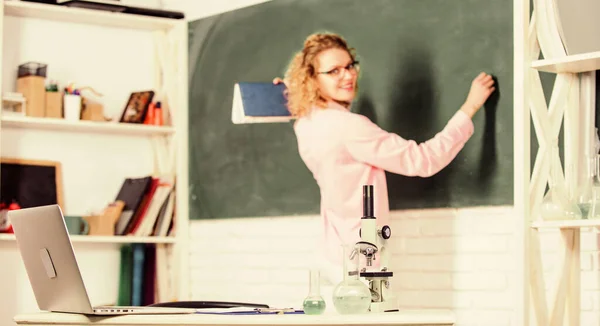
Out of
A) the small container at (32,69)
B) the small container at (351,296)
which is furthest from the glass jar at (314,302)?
the small container at (32,69)

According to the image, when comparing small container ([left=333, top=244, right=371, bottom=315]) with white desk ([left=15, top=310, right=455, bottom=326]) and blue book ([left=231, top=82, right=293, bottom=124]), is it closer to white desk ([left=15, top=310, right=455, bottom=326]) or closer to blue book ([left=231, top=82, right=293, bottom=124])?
white desk ([left=15, top=310, right=455, bottom=326])

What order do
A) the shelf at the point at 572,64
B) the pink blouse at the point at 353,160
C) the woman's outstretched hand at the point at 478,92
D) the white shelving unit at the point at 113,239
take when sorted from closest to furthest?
the shelf at the point at 572,64 < the woman's outstretched hand at the point at 478,92 < the pink blouse at the point at 353,160 < the white shelving unit at the point at 113,239

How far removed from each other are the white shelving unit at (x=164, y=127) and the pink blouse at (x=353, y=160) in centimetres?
103

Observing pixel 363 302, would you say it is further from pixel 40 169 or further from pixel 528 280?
pixel 40 169

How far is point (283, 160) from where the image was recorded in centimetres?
548

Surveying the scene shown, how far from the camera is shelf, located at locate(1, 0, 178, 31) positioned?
5.60 metres

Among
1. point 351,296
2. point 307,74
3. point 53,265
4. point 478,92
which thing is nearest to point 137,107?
point 307,74

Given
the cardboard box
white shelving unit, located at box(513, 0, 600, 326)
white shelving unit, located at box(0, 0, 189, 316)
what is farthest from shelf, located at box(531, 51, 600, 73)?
the cardboard box

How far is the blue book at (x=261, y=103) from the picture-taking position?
5441 mm

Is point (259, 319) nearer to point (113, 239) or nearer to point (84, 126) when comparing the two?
point (113, 239)

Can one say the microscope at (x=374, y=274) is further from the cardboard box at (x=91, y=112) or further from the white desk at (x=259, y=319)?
the cardboard box at (x=91, y=112)

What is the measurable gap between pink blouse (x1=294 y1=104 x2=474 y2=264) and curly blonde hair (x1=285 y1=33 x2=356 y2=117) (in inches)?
2.5

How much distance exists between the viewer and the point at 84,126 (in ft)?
18.7

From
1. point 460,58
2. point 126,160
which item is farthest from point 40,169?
point 460,58
